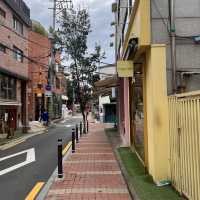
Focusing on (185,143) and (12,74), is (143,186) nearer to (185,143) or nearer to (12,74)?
(185,143)

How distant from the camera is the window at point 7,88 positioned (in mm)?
32444

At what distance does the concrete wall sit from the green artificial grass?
6.98 ft

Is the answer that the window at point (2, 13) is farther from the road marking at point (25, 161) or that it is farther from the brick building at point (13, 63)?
the road marking at point (25, 161)

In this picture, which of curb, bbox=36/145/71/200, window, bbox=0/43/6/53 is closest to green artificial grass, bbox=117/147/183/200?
curb, bbox=36/145/71/200

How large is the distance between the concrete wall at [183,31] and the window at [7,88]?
23.4m

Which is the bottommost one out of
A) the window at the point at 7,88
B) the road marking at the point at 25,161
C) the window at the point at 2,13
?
the road marking at the point at 25,161

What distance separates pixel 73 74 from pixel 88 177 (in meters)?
22.9

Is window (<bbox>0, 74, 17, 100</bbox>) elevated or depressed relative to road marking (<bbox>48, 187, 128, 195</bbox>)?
elevated

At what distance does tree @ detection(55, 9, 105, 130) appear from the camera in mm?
33875

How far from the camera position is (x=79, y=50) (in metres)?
33.8

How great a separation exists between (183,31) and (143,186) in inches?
141

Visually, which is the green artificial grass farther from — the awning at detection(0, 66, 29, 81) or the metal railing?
the awning at detection(0, 66, 29, 81)

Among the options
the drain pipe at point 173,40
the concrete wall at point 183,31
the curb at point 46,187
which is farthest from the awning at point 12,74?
the drain pipe at point 173,40

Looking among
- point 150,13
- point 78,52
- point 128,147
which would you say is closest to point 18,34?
point 78,52
